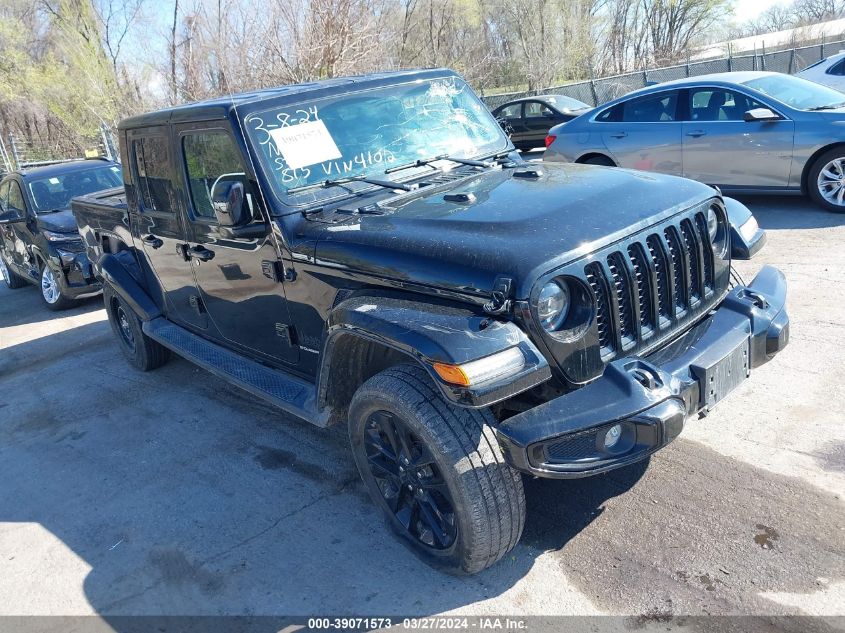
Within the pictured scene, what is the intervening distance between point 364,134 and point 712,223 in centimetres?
188

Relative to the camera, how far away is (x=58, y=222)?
8594 millimetres

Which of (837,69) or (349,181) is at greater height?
(349,181)

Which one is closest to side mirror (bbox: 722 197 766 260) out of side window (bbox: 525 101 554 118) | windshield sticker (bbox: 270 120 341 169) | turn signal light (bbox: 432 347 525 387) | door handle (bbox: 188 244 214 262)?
turn signal light (bbox: 432 347 525 387)

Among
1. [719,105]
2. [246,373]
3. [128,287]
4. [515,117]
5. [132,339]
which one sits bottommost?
[132,339]

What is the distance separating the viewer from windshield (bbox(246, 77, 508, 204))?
3670 millimetres

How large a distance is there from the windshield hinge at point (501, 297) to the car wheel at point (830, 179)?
6227mm

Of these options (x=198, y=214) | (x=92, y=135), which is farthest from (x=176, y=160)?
(x=92, y=135)

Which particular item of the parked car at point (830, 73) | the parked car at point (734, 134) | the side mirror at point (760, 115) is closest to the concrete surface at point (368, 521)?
the parked car at point (734, 134)

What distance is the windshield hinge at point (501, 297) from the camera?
2639 millimetres

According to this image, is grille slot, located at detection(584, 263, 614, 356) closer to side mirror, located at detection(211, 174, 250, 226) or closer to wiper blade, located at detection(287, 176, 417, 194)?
wiper blade, located at detection(287, 176, 417, 194)

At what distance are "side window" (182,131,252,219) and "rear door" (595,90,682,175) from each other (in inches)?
240

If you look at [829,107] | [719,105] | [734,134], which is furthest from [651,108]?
[829,107]

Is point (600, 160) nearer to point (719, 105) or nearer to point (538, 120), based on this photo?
point (719, 105)

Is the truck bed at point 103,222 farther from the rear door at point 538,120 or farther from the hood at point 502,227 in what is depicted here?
the rear door at point 538,120
